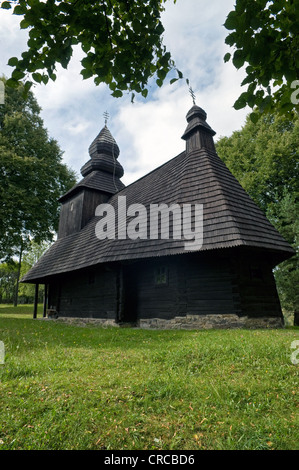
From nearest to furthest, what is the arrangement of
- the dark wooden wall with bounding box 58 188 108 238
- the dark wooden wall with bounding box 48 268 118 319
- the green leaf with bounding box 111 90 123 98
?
1. the green leaf with bounding box 111 90 123 98
2. the dark wooden wall with bounding box 48 268 118 319
3. the dark wooden wall with bounding box 58 188 108 238


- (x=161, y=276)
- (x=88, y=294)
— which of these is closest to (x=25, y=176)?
(x=88, y=294)

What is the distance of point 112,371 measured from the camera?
14.1 feet

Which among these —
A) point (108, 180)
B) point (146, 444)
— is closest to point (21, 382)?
point (146, 444)

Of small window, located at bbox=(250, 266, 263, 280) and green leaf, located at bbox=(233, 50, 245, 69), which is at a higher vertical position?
green leaf, located at bbox=(233, 50, 245, 69)

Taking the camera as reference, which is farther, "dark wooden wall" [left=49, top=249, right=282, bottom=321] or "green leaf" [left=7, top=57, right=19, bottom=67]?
"dark wooden wall" [left=49, top=249, right=282, bottom=321]

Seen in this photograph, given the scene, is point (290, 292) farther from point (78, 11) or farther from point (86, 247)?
point (78, 11)

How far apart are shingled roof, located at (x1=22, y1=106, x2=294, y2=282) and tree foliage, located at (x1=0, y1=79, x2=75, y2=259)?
18.0 ft

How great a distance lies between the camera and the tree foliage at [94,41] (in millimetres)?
2744

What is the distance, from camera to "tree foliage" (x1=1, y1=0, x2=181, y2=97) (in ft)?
9.00

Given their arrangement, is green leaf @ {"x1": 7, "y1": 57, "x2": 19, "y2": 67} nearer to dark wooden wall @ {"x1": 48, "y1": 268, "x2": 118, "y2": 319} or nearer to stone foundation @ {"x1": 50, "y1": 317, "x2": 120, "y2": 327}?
dark wooden wall @ {"x1": 48, "y1": 268, "x2": 118, "y2": 319}

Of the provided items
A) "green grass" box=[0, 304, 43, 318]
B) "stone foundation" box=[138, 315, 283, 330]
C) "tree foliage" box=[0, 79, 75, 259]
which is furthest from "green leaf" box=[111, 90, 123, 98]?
"green grass" box=[0, 304, 43, 318]

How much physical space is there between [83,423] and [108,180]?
16883 mm

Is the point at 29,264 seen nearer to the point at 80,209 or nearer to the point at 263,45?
the point at 80,209

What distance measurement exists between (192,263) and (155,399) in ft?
20.8
